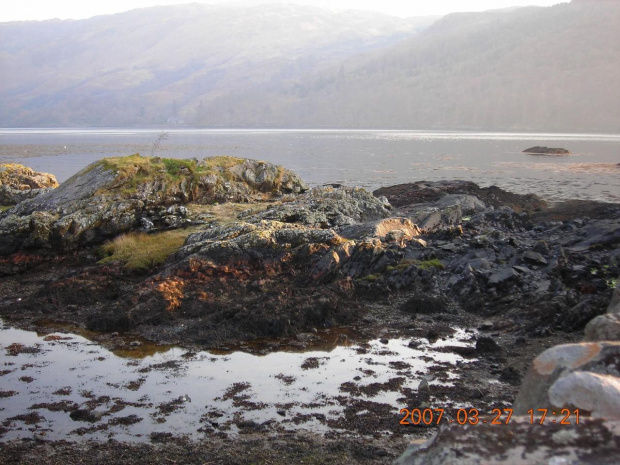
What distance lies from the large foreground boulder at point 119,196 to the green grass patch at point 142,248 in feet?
3.29

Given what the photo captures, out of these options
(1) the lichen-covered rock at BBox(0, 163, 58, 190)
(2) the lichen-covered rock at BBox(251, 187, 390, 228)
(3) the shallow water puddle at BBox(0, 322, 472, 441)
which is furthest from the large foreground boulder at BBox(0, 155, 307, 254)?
(1) the lichen-covered rock at BBox(0, 163, 58, 190)

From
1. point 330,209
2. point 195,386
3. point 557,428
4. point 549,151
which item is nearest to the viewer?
point 557,428

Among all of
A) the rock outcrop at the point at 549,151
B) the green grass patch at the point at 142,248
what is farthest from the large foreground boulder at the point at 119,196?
the rock outcrop at the point at 549,151

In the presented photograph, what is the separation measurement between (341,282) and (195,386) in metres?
5.45

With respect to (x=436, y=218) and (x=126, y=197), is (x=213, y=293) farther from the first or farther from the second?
(x=436, y=218)

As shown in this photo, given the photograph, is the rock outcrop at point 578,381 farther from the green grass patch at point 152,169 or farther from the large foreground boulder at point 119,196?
the green grass patch at point 152,169

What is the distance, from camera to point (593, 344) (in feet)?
13.3

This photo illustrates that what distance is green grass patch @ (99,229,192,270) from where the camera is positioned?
1572cm

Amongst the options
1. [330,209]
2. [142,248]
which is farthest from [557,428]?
[330,209]

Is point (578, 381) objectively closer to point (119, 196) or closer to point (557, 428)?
point (557, 428)

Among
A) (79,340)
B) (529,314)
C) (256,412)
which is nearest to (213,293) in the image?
(79,340)

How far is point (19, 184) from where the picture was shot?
28438 mm

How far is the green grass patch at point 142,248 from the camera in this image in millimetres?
15719

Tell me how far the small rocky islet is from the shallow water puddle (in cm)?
52
